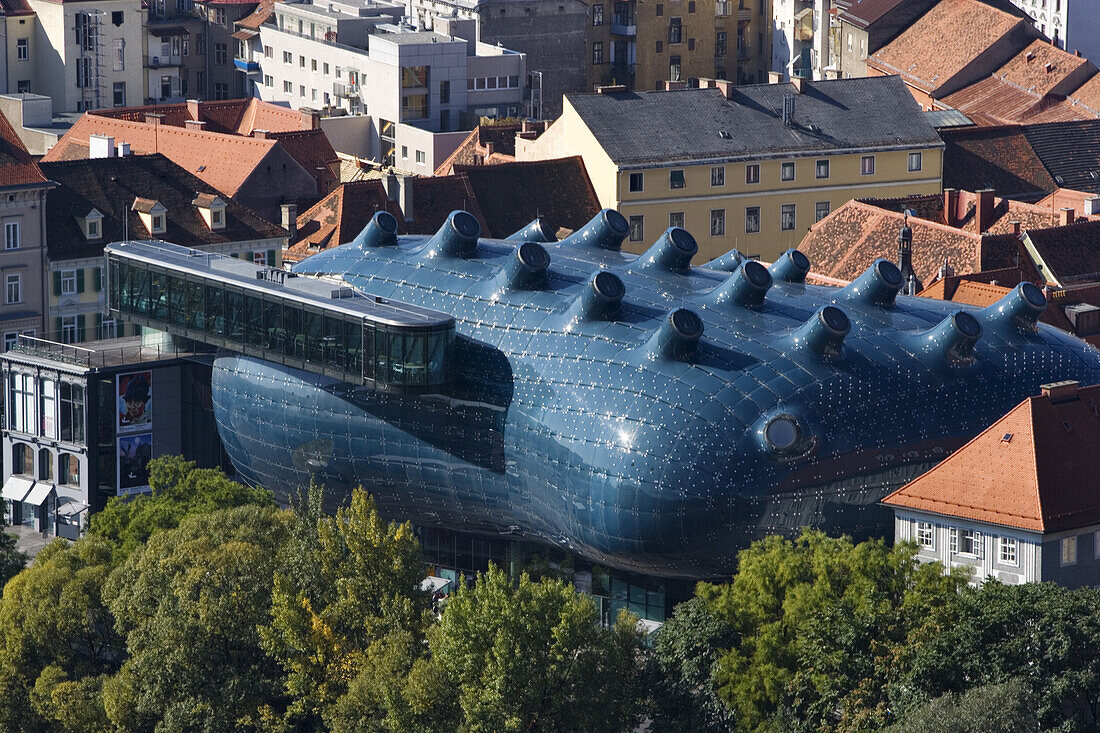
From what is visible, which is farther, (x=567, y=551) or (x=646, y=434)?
(x=567, y=551)

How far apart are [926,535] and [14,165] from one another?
69760 mm

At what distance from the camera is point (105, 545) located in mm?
138500

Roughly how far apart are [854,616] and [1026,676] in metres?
7.45

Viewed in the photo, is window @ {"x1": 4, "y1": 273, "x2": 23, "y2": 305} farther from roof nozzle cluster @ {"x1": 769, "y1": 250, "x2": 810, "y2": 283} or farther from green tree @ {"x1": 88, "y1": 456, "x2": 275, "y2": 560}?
roof nozzle cluster @ {"x1": 769, "y1": 250, "x2": 810, "y2": 283}

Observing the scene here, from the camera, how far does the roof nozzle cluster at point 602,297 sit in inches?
5531

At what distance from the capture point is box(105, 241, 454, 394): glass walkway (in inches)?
5610

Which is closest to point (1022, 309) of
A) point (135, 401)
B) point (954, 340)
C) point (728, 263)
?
point (954, 340)

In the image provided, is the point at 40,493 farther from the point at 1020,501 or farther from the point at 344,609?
the point at 1020,501

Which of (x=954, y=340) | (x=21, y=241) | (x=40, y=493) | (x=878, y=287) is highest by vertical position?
(x=878, y=287)

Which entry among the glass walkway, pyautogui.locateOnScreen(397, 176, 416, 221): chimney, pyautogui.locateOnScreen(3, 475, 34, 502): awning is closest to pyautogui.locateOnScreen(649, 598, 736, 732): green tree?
the glass walkway

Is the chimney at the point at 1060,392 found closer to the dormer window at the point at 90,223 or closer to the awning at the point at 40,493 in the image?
the awning at the point at 40,493

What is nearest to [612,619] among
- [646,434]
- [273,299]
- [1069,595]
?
[646,434]

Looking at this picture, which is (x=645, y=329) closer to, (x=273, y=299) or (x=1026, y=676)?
(x=273, y=299)

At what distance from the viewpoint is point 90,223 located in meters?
182
